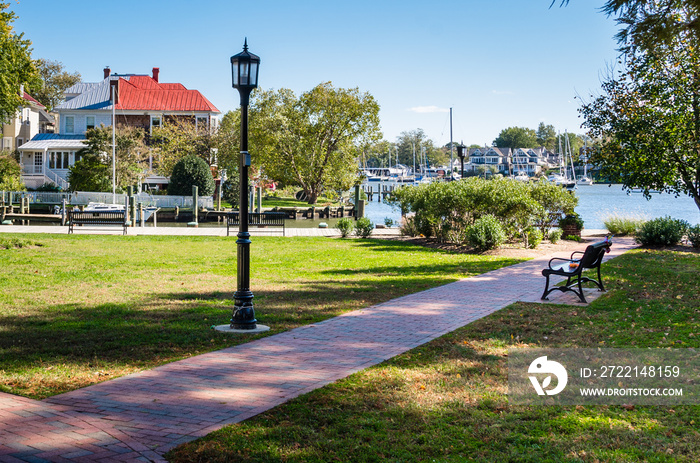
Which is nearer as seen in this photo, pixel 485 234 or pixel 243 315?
pixel 243 315

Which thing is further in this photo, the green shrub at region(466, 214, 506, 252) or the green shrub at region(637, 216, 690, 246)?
the green shrub at region(637, 216, 690, 246)

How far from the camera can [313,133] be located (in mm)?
54969

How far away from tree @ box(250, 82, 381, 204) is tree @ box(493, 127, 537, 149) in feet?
467

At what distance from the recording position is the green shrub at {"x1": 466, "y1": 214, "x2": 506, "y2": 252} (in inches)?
724

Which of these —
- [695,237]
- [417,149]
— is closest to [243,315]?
[695,237]

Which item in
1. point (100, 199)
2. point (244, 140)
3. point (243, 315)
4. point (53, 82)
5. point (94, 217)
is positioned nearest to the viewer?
point (243, 315)

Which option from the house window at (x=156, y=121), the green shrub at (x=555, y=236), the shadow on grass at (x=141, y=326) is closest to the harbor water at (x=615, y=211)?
the green shrub at (x=555, y=236)

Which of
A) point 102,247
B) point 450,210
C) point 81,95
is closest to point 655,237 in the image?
point 450,210

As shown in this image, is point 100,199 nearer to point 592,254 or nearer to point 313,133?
point 313,133

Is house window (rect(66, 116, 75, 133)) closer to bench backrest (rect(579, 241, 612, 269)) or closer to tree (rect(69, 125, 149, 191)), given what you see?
tree (rect(69, 125, 149, 191))

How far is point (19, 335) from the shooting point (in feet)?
25.0

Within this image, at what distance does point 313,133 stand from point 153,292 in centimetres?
4510

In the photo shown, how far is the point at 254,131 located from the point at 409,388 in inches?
1963

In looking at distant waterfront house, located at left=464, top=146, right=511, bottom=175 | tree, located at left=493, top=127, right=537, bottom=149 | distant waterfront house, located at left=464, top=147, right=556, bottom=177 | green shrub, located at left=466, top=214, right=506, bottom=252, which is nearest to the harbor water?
green shrub, located at left=466, top=214, right=506, bottom=252
